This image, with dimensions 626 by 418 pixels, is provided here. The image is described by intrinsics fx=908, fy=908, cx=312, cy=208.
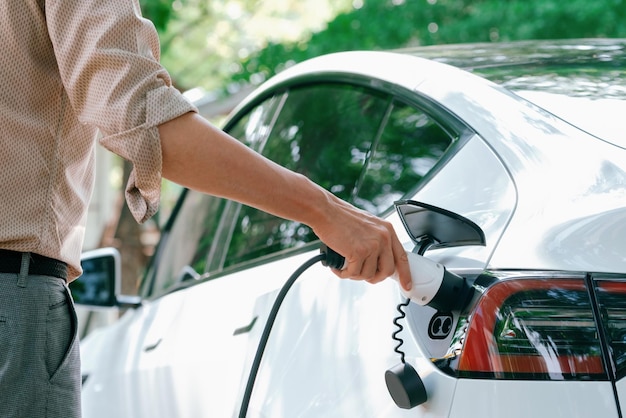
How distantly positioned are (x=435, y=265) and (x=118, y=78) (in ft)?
2.04

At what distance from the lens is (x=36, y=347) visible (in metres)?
1.63

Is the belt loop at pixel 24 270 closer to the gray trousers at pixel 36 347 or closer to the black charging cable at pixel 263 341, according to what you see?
the gray trousers at pixel 36 347

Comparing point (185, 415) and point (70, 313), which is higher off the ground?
point (70, 313)

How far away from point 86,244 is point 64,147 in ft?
25.0

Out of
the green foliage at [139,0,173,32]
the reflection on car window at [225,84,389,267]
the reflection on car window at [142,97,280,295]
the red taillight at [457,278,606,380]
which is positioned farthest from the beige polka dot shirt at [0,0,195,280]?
the green foliage at [139,0,173,32]

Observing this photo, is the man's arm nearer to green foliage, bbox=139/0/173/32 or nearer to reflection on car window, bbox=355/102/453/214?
reflection on car window, bbox=355/102/453/214

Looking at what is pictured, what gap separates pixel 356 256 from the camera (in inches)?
62.4

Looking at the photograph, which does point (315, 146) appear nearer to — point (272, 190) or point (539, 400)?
point (272, 190)

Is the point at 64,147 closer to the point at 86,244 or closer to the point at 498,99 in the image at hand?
the point at 498,99

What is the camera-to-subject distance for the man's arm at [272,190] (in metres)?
1.50

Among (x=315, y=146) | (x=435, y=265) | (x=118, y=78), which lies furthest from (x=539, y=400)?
(x=315, y=146)

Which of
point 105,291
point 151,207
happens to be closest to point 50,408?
point 151,207

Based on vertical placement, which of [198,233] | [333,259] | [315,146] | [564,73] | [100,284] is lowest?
[100,284]

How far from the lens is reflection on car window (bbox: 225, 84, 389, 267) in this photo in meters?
2.29
